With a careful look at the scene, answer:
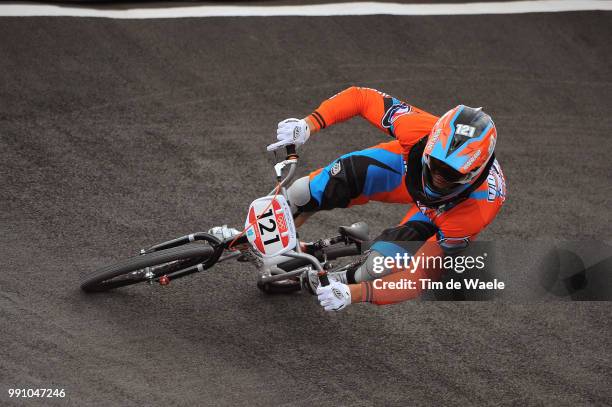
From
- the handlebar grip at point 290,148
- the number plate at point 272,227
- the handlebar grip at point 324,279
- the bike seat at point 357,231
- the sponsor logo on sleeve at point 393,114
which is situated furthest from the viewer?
the bike seat at point 357,231

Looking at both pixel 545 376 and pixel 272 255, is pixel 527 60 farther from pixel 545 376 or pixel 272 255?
pixel 272 255

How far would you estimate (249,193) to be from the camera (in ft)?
28.3

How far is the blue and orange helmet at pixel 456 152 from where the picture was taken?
587cm

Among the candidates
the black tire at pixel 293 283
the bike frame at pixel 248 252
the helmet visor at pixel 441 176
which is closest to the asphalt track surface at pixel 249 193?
the black tire at pixel 293 283

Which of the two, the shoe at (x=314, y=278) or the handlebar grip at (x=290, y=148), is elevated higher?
the handlebar grip at (x=290, y=148)

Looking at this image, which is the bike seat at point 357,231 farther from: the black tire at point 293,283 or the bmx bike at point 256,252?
the black tire at point 293,283

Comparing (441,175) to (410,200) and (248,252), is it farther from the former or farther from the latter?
(248,252)

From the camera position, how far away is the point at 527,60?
11.6 metres

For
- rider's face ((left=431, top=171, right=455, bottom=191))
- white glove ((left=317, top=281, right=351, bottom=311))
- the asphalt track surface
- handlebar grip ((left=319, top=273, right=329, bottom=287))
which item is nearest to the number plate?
handlebar grip ((left=319, top=273, right=329, bottom=287))

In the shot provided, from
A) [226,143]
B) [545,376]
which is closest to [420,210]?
[545,376]

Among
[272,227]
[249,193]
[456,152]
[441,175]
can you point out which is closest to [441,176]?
[441,175]

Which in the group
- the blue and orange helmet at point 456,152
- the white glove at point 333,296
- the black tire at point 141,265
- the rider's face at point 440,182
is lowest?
the white glove at point 333,296

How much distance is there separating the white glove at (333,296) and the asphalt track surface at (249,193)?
35.5 inches

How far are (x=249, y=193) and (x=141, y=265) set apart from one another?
232cm
